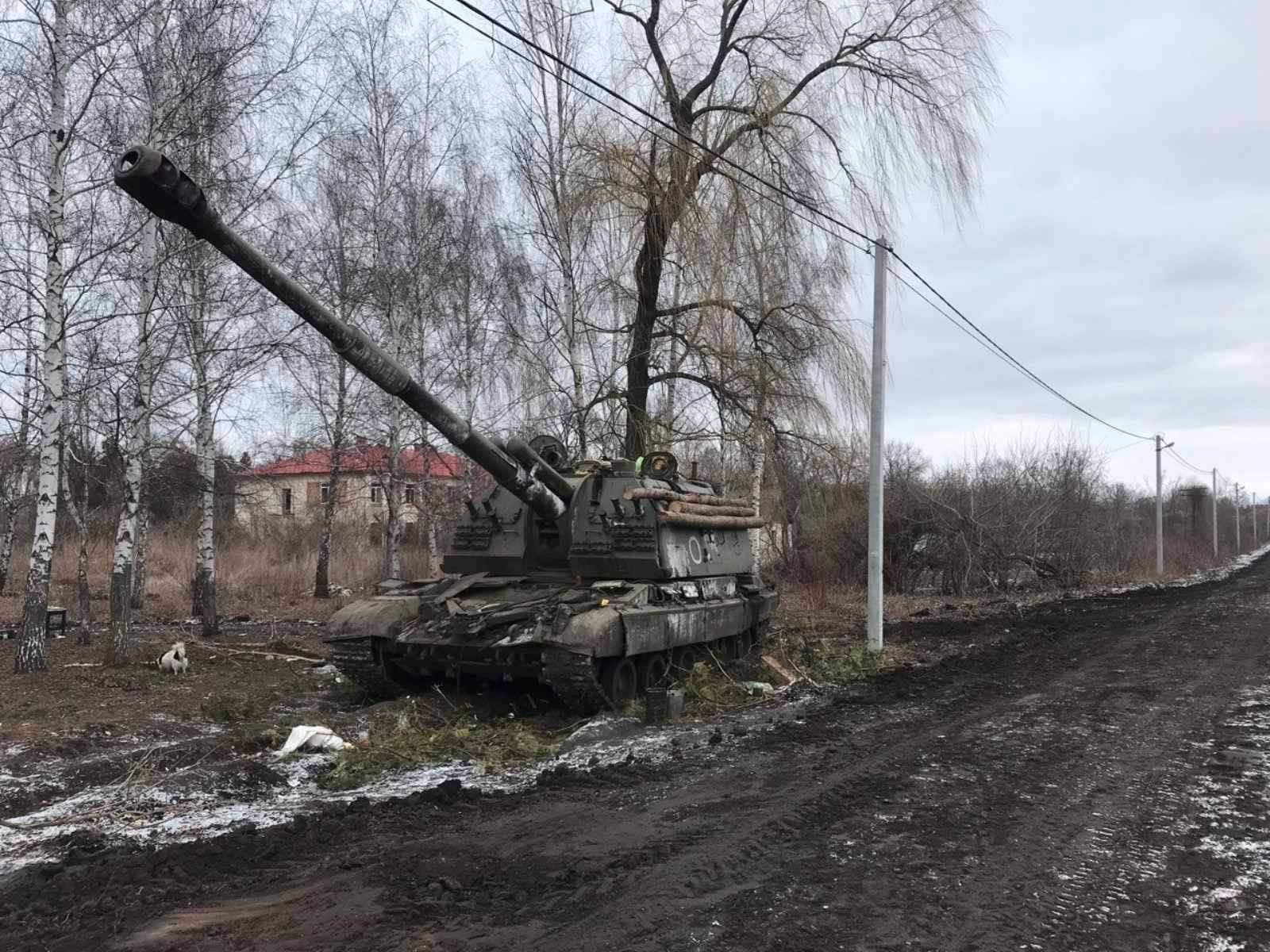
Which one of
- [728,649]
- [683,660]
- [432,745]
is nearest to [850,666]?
[728,649]

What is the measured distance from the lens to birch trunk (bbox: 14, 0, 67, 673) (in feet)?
28.6

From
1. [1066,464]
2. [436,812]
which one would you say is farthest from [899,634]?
[1066,464]

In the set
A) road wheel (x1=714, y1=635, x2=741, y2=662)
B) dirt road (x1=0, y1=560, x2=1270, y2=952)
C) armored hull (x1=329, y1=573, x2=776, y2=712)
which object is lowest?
dirt road (x1=0, y1=560, x2=1270, y2=952)

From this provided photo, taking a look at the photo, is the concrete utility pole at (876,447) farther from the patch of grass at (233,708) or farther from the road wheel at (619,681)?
the patch of grass at (233,708)

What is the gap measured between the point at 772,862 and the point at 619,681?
4.06 m

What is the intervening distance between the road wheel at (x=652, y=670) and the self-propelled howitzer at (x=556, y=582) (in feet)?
0.05

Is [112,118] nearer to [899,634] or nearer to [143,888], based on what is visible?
[143,888]

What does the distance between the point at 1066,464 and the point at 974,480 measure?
401 cm

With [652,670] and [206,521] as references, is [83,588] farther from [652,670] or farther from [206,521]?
[652,670]

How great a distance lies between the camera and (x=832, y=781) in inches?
226

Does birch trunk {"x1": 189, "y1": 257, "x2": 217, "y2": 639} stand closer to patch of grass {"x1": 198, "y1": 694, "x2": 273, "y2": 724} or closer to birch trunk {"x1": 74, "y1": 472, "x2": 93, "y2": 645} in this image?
birch trunk {"x1": 74, "y1": 472, "x2": 93, "y2": 645}

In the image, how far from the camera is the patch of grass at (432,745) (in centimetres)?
617

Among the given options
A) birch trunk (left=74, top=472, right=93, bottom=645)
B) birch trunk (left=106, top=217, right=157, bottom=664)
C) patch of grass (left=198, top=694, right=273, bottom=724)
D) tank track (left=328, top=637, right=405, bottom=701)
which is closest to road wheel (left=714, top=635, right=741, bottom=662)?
tank track (left=328, top=637, right=405, bottom=701)

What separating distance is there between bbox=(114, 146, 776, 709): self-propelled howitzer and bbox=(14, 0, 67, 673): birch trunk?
281cm
